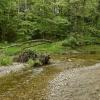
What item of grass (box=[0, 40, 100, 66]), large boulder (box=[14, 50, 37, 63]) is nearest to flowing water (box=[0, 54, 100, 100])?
large boulder (box=[14, 50, 37, 63])

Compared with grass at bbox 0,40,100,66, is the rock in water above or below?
above

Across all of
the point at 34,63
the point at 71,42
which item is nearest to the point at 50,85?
the point at 34,63

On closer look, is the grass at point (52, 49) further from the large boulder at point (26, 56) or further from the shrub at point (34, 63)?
the shrub at point (34, 63)

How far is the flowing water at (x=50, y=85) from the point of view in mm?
16547

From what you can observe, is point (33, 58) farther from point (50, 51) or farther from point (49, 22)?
point (49, 22)

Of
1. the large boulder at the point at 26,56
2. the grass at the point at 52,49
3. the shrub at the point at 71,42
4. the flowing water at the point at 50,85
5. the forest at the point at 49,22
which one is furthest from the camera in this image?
the forest at the point at 49,22

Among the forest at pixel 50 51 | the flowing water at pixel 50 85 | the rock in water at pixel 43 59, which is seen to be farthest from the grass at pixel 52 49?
the flowing water at pixel 50 85

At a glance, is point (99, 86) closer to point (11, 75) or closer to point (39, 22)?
point (11, 75)

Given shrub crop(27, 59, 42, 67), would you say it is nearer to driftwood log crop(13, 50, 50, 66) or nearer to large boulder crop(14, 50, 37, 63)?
driftwood log crop(13, 50, 50, 66)

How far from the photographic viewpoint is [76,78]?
21.5 m

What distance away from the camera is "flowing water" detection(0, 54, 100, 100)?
1655 centimetres

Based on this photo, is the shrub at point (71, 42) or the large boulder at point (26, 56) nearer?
the large boulder at point (26, 56)

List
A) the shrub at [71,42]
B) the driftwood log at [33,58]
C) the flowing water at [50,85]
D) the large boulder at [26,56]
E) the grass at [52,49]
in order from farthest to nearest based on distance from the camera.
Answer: the shrub at [71,42]
the grass at [52,49]
the large boulder at [26,56]
the driftwood log at [33,58]
the flowing water at [50,85]

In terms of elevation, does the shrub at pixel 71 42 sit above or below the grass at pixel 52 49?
above
